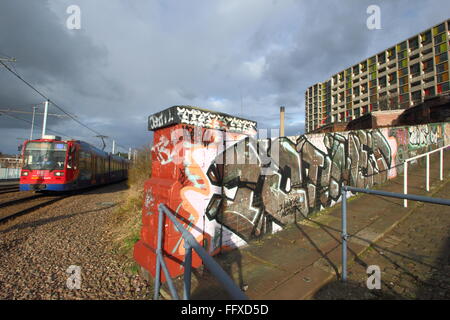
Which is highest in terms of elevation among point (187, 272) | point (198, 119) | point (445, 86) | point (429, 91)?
point (429, 91)

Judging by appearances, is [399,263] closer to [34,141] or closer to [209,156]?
[209,156]

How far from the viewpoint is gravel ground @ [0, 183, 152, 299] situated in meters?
2.71

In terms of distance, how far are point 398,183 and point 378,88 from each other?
69.0 meters

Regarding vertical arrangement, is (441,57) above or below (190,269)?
above

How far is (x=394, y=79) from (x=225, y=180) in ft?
242

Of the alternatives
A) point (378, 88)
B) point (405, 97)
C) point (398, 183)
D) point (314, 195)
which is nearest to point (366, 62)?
point (378, 88)

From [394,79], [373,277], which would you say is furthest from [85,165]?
[394,79]

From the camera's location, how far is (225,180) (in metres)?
3.22

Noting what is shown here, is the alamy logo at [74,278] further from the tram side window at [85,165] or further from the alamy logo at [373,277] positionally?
the tram side window at [85,165]

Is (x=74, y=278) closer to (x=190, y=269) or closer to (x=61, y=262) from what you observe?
(x=61, y=262)

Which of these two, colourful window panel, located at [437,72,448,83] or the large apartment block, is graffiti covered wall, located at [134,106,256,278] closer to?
the large apartment block

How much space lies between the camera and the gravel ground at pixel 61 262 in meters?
2.71

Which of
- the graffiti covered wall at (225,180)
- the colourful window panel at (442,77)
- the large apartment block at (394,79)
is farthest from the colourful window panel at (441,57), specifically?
the graffiti covered wall at (225,180)

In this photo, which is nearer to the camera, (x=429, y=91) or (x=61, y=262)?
(x=61, y=262)
